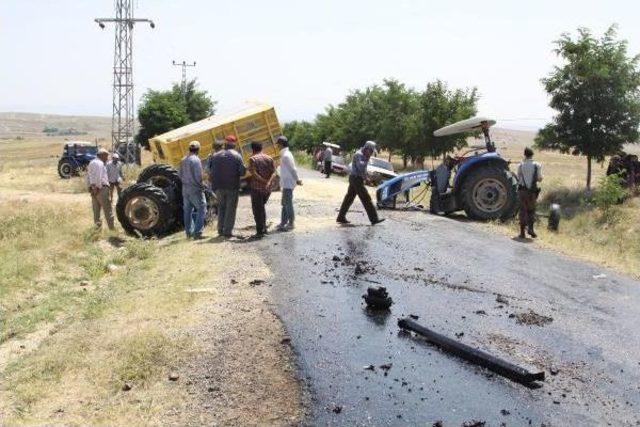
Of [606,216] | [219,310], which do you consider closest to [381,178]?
[606,216]

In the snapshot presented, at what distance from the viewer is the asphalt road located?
17.2 feet

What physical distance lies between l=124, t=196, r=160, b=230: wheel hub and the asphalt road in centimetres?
313

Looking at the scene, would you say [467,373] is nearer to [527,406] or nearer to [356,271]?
[527,406]

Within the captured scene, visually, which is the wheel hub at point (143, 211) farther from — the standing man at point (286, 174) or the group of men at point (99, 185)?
the standing man at point (286, 174)

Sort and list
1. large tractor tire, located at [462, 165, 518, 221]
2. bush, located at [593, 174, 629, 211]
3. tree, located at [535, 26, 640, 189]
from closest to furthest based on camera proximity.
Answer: large tractor tire, located at [462, 165, 518, 221]
bush, located at [593, 174, 629, 211]
tree, located at [535, 26, 640, 189]

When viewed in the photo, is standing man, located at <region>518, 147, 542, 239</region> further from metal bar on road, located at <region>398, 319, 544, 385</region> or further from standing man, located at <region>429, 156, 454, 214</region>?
metal bar on road, located at <region>398, 319, 544, 385</region>

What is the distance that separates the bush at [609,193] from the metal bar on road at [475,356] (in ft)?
50.8

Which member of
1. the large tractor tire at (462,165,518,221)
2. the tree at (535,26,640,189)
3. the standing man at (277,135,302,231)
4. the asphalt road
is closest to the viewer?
the asphalt road

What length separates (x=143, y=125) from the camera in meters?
48.1

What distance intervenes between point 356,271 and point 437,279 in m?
1.10

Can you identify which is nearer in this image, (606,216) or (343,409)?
(343,409)

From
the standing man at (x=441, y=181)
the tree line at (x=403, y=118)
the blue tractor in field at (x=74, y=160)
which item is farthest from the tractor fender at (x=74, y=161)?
the standing man at (x=441, y=181)

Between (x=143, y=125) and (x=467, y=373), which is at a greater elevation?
(x=143, y=125)

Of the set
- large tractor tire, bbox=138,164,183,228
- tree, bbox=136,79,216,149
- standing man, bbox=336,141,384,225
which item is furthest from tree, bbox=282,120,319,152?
standing man, bbox=336,141,384,225
